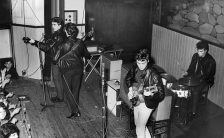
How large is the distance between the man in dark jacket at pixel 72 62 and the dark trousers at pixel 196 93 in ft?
6.72

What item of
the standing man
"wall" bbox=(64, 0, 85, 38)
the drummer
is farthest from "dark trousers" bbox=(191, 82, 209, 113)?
"wall" bbox=(64, 0, 85, 38)

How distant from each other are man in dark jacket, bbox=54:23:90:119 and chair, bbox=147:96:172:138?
1.55m

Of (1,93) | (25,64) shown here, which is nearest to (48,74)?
(25,64)

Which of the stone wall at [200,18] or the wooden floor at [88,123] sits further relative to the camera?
the stone wall at [200,18]

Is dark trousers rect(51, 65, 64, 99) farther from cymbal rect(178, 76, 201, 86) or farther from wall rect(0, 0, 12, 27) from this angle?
cymbal rect(178, 76, 201, 86)

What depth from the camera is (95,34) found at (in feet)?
27.7

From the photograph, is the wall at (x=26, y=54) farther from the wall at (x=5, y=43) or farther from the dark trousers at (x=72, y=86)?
the dark trousers at (x=72, y=86)

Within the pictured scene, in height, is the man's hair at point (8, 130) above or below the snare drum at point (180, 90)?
below

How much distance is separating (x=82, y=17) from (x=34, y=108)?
2.68 meters

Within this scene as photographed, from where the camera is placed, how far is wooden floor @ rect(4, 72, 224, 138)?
5.62m

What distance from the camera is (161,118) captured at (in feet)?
17.8

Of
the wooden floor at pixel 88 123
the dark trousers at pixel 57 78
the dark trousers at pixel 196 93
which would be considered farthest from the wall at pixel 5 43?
the dark trousers at pixel 196 93

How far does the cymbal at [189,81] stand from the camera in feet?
18.7

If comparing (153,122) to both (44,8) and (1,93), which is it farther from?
(44,8)
